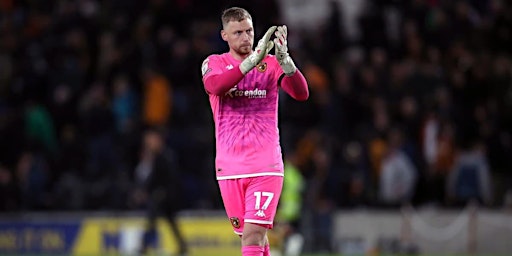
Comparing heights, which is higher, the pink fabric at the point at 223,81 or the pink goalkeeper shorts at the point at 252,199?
the pink fabric at the point at 223,81

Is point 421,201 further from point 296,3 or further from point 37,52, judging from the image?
point 37,52

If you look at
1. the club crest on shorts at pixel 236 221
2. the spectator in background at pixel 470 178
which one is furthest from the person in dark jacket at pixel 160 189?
the club crest on shorts at pixel 236 221

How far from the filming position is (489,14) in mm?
25328

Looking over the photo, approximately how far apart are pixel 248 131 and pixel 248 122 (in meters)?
0.08

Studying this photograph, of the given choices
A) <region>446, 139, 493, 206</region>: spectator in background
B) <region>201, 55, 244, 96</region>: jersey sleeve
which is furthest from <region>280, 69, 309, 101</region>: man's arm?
<region>446, 139, 493, 206</region>: spectator in background

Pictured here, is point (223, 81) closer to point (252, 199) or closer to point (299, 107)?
point (252, 199)

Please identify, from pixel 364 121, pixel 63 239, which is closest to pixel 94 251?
pixel 63 239

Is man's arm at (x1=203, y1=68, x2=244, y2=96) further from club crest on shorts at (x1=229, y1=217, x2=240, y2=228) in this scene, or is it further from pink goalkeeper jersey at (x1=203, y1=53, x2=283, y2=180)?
club crest on shorts at (x1=229, y1=217, x2=240, y2=228)

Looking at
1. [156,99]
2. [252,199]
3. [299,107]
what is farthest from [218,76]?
[156,99]

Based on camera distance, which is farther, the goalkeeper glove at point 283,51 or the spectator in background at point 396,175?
the spectator in background at point 396,175

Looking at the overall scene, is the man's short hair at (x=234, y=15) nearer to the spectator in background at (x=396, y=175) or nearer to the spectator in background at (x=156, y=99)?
the spectator in background at (x=396, y=175)

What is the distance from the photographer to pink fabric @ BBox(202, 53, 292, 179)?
1033 cm

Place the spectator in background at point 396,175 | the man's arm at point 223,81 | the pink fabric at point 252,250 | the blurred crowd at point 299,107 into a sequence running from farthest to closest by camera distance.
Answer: the blurred crowd at point 299,107, the spectator in background at point 396,175, the pink fabric at point 252,250, the man's arm at point 223,81

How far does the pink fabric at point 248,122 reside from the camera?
10.3 m
